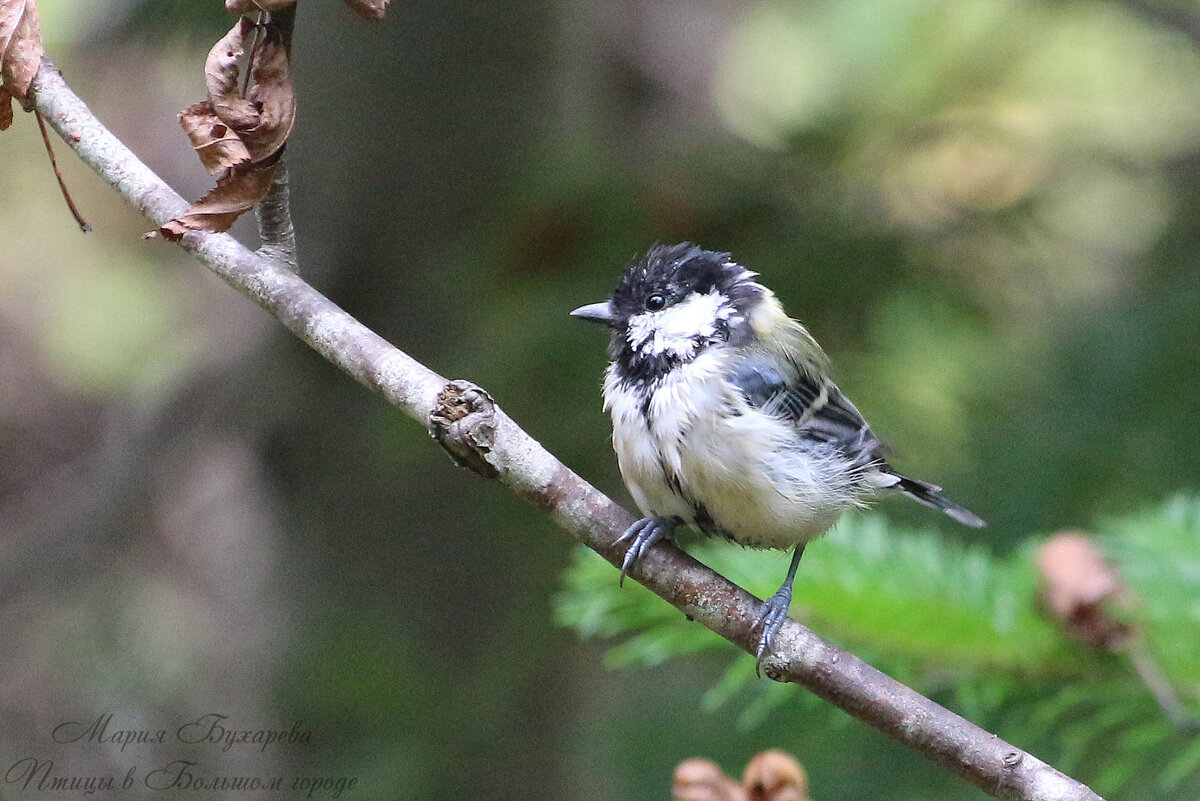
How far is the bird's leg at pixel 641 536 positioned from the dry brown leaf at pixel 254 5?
56cm

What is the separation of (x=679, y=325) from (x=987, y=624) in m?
0.58

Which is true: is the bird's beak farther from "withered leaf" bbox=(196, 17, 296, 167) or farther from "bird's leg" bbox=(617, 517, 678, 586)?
"withered leaf" bbox=(196, 17, 296, 167)

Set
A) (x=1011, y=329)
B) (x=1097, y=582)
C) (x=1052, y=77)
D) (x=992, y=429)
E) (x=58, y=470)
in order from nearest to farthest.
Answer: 1. (x=1097, y=582)
2. (x=992, y=429)
3. (x=1011, y=329)
4. (x=58, y=470)
5. (x=1052, y=77)

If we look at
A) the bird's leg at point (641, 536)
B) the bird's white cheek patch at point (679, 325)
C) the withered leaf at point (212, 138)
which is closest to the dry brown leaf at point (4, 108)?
the withered leaf at point (212, 138)

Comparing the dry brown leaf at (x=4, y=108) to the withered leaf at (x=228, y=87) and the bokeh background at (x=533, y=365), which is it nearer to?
the withered leaf at (x=228, y=87)

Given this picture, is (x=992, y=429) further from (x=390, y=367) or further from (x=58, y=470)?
(x=58, y=470)

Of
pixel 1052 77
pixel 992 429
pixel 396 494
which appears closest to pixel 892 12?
pixel 1052 77

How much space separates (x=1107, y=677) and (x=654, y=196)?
118 centimetres

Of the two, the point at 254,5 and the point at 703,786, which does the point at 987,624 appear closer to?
the point at 703,786

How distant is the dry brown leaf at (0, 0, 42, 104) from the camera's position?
1027 mm

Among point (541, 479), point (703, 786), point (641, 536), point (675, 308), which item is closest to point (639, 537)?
point (641, 536)

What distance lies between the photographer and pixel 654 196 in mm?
2064

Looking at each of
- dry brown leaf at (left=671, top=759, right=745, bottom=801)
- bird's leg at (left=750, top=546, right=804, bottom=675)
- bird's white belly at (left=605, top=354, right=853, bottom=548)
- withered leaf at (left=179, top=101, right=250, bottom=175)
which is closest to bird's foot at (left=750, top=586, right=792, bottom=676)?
bird's leg at (left=750, top=546, right=804, bottom=675)

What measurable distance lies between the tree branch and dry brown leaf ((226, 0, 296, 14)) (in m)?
0.22
